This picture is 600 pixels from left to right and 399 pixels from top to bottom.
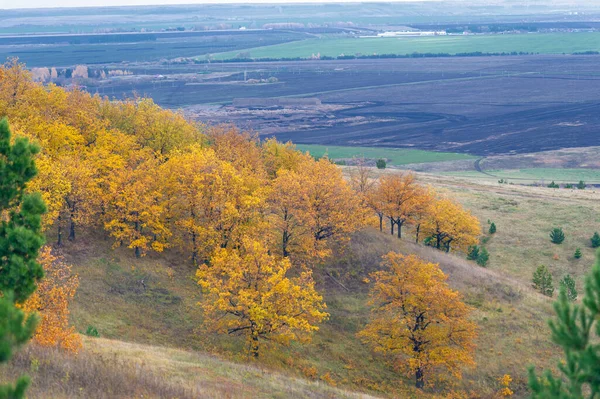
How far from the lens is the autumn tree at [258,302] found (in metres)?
41.0

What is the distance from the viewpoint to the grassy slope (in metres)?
35.1

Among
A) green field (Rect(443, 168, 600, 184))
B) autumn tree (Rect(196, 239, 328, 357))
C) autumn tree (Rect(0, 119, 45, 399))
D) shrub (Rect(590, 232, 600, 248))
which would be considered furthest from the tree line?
green field (Rect(443, 168, 600, 184))

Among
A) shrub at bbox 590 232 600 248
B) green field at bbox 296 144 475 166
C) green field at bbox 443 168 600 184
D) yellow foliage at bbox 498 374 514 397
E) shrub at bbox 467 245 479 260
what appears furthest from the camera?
green field at bbox 296 144 475 166

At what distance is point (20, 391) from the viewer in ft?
40.5

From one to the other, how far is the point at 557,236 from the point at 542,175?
4353cm

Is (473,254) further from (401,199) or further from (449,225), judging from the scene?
(401,199)

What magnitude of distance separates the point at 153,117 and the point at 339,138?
8153cm

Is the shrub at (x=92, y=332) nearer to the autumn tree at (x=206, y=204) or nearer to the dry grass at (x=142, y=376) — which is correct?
the dry grass at (x=142, y=376)

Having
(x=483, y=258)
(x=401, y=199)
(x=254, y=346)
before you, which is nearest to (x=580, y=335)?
(x=254, y=346)

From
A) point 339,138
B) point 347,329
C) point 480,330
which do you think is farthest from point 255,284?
point 339,138

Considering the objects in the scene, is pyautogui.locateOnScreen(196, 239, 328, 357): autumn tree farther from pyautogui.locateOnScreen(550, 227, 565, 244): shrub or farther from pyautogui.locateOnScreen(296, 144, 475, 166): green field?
pyautogui.locateOnScreen(296, 144, 475, 166): green field

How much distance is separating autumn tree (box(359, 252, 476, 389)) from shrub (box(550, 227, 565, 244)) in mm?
34283

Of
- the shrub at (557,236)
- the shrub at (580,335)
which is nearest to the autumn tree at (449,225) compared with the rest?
the shrub at (557,236)

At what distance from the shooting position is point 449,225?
219 ft
